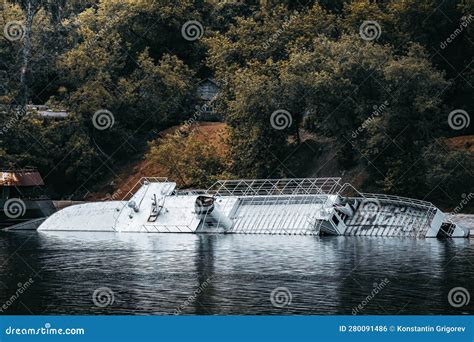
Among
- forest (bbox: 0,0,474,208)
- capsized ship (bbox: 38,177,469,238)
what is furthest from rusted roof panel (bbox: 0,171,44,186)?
forest (bbox: 0,0,474,208)

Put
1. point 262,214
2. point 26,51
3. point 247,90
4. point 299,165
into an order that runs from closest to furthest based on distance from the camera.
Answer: point 262,214, point 247,90, point 299,165, point 26,51

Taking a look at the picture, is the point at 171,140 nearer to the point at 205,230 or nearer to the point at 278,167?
the point at 278,167

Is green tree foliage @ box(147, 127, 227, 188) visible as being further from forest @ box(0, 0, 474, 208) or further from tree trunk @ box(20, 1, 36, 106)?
tree trunk @ box(20, 1, 36, 106)

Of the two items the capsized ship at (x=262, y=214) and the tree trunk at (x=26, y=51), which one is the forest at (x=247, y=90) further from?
the capsized ship at (x=262, y=214)

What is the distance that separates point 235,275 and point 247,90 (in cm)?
4561

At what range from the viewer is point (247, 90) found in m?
96.8

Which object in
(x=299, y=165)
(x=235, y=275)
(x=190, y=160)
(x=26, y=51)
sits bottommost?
(x=235, y=275)

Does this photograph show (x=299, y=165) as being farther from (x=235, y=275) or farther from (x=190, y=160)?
(x=235, y=275)

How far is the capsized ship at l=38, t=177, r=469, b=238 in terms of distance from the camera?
7669cm

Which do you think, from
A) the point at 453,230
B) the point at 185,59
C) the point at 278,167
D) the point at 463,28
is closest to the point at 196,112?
the point at 185,59

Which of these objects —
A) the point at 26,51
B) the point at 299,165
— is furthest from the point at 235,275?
the point at 26,51

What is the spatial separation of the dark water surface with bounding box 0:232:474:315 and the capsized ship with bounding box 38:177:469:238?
2.96m

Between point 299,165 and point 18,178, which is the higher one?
point 299,165

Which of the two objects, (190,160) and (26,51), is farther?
(26,51)
